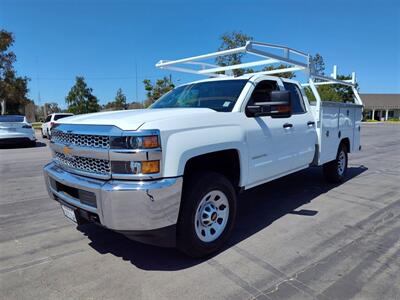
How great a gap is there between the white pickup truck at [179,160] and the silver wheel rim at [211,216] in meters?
0.01

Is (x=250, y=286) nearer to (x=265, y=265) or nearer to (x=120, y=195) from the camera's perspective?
(x=265, y=265)

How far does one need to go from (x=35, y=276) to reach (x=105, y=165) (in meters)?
1.30

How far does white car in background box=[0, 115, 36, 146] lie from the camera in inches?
542

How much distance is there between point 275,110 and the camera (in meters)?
3.79

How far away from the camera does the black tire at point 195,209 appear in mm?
3076

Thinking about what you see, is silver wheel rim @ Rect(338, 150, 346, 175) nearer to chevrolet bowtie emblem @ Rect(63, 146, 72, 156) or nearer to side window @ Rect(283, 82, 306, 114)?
side window @ Rect(283, 82, 306, 114)

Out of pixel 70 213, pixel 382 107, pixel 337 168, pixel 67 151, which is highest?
pixel 382 107

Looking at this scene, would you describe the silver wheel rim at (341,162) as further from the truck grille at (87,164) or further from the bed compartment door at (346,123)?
the truck grille at (87,164)

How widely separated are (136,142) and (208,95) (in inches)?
77.3

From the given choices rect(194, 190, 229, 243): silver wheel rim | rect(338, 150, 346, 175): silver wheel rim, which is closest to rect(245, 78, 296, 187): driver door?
rect(194, 190, 229, 243): silver wheel rim

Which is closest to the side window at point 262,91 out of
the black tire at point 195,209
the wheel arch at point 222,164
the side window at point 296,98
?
the side window at point 296,98

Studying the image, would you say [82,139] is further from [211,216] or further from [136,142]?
[211,216]

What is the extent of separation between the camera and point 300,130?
197 inches

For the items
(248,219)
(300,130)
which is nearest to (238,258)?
(248,219)
